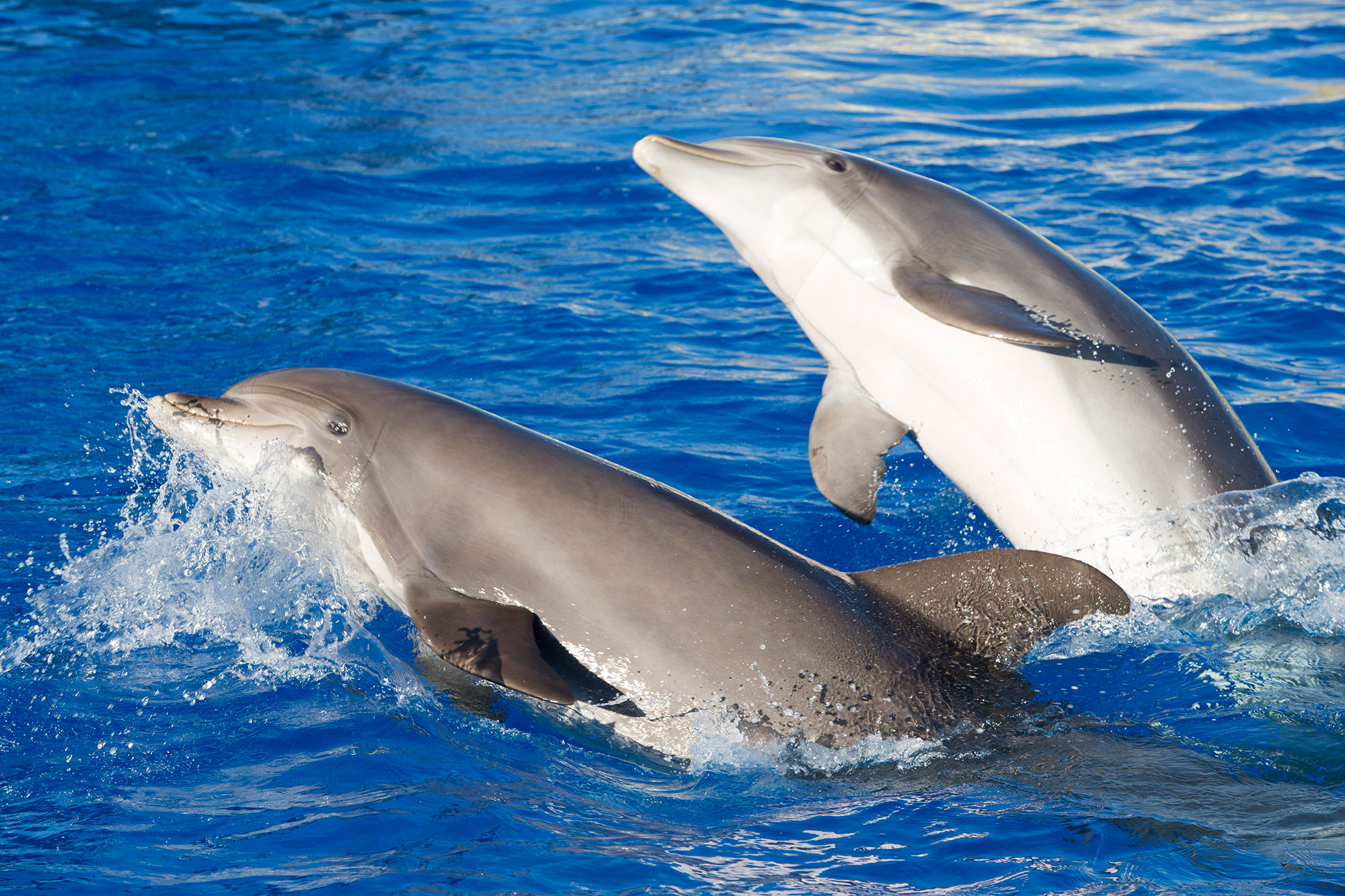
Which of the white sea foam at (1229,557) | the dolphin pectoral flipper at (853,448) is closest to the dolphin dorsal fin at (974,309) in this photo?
the dolphin pectoral flipper at (853,448)

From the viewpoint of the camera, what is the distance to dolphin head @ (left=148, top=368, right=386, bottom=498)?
5.69 meters

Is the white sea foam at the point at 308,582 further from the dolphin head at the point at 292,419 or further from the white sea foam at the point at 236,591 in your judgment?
the dolphin head at the point at 292,419

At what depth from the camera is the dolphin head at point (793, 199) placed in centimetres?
667

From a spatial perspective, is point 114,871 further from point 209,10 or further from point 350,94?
point 209,10

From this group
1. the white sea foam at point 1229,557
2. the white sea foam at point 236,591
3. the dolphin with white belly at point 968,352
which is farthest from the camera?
the dolphin with white belly at point 968,352

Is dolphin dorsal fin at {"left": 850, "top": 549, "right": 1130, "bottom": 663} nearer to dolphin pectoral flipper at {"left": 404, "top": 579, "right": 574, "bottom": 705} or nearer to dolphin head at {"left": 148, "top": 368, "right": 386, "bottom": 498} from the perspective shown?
dolphin pectoral flipper at {"left": 404, "top": 579, "right": 574, "bottom": 705}

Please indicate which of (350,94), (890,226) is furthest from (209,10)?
(890,226)

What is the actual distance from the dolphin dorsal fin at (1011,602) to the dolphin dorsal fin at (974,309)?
1.09 m

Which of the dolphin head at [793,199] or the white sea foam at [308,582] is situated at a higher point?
the dolphin head at [793,199]

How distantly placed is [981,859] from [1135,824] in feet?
1.83

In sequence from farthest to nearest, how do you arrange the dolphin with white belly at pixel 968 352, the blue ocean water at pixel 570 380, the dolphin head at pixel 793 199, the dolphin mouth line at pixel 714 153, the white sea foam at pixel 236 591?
the dolphin mouth line at pixel 714 153 → the dolphin head at pixel 793 199 → the dolphin with white belly at pixel 968 352 → the white sea foam at pixel 236 591 → the blue ocean water at pixel 570 380

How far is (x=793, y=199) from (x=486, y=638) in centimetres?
305

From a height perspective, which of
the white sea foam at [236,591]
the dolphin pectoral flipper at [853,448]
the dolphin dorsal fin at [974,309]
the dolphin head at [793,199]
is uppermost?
the dolphin head at [793,199]

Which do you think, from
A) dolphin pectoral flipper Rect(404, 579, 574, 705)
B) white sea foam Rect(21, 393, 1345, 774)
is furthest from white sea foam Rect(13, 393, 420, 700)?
dolphin pectoral flipper Rect(404, 579, 574, 705)
